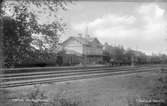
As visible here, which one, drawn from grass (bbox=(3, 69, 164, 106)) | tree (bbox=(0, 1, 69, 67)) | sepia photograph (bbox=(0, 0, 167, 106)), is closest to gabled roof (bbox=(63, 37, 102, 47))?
sepia photograph (bbox=(0, 0, 167, 106))

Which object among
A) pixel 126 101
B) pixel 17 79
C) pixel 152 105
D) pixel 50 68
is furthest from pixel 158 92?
pixel 17 79

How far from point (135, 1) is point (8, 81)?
1387 millimetres

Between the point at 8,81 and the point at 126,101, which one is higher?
the point at 8,81

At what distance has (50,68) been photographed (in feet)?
4.52

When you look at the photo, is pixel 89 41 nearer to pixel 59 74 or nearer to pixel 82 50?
pixel 82 50

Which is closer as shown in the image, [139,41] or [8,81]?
[8,81]

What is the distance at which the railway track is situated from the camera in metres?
1.31

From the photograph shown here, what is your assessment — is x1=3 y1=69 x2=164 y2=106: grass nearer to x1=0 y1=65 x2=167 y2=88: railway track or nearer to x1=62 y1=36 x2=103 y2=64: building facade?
x1=0 y1=65 x2=167 y2=88: railway track

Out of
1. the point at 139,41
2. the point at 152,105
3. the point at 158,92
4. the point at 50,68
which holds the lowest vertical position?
the point at 152,105

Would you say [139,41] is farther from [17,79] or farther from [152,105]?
[17,79]

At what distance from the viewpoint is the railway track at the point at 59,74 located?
51.6 inches

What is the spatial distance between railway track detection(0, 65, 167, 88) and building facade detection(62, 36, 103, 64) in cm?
9

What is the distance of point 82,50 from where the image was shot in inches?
55.1

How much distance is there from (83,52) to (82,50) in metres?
0.02
